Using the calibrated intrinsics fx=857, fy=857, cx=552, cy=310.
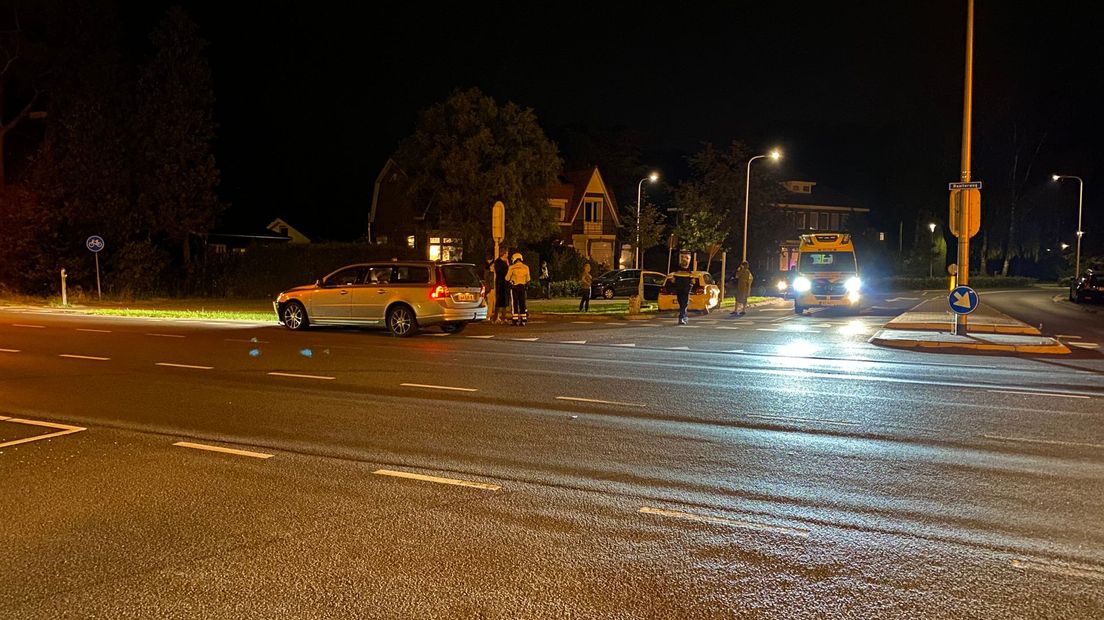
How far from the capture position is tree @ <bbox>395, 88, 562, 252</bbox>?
3431 cm

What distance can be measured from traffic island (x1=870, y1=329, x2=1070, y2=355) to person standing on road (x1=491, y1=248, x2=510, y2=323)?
29.7 feet

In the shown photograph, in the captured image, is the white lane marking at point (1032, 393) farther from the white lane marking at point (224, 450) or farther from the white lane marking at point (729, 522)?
the white lane marking at point (224, 450)

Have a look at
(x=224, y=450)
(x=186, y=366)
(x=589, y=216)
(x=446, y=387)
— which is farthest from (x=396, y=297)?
(x=589, y=216)

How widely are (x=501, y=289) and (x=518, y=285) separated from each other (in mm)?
591

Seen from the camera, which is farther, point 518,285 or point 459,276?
point 518,285

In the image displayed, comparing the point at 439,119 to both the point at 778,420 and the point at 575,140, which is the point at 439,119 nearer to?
the point at 778,420

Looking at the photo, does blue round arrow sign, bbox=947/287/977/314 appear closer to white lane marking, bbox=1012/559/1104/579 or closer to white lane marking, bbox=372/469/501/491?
white lane marking, bbox=1012/559/1104/579

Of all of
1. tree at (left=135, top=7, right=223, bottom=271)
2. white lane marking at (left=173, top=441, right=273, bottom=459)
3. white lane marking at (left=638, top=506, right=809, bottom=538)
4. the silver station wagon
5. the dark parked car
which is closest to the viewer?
white lane marking at (left=638, top=506, right=809, bottom=538)

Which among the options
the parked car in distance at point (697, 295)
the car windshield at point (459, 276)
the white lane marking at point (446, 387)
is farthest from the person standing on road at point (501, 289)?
the white lane marking at point (446, 387)

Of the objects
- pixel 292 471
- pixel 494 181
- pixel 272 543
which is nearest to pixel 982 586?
pixel 272 543

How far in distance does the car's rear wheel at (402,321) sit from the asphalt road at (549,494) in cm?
604

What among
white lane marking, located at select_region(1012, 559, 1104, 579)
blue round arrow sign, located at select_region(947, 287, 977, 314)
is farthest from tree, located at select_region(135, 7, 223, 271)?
white lane marking, located at select_region(1012, 559, 1104, 579)

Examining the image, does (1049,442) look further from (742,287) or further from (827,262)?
(827,262)

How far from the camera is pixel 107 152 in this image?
3497cm
